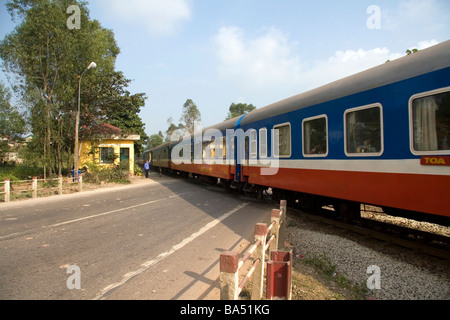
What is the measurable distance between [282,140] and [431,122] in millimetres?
4056

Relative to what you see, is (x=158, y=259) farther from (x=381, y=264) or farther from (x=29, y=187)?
(x=29, y=187)

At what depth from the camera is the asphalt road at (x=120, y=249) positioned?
3715 millimetres

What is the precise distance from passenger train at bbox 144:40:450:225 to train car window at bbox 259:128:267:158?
0.11 ft

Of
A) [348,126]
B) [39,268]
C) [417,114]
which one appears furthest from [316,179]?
[39,268]

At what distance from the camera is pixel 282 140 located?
7844 mm

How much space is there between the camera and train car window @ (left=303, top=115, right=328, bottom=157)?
6172 mm

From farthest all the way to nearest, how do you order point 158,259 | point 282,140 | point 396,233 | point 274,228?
point 282,140
point 396,233
point 158,259
point 274,228

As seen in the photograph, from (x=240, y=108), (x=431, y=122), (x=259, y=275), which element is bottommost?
(x=259, y=275)

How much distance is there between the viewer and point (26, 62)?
51.2 feet

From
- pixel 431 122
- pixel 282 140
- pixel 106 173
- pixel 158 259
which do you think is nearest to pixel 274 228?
pixel 158 259

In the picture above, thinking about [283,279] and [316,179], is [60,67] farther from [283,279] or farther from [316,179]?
[283,279]

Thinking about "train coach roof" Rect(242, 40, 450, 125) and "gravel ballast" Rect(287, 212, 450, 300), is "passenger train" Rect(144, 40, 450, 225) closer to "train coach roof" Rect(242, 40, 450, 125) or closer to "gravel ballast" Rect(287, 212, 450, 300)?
"train coach roof" Rect(242, 40, 450, 125)

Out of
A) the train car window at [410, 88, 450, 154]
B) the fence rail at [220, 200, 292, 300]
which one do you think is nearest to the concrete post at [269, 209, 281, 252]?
the fence rail at [220, 200, 292, 300]
